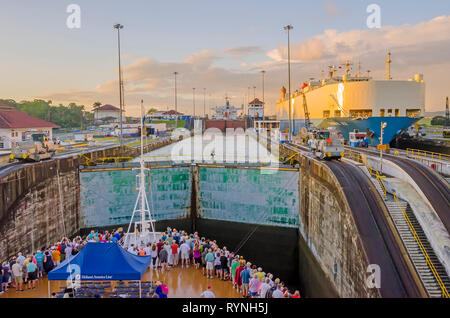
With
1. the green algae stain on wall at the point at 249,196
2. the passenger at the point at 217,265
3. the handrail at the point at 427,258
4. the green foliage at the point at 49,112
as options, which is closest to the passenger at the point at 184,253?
the passenger at the point at 217,265

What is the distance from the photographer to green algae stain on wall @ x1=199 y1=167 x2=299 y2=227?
27500 millimetres

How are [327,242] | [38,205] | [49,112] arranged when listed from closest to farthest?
1. [327,242]
2. [38,205]
3. [49,112]

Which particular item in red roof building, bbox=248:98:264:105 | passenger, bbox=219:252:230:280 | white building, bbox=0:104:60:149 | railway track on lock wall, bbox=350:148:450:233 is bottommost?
passenger, bbox=219:252:230:280

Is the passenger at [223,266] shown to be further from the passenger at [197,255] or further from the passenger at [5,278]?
the passenger at [5,278]

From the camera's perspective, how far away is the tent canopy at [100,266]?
12.1m

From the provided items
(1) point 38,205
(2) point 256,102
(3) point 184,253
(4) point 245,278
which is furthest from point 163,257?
(2) point 256,102

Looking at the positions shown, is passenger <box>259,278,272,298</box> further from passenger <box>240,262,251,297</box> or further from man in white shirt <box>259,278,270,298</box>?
passenger <box>240,262,251,297</box>

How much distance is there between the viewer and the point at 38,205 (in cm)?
2255

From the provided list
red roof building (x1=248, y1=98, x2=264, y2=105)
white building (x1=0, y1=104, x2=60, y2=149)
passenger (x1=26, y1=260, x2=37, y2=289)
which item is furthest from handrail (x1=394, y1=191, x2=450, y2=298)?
red roof building (x1=248, y1=98, x2=264, y2=105)

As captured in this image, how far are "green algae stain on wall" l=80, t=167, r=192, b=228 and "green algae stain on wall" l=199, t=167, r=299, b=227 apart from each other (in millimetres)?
1842

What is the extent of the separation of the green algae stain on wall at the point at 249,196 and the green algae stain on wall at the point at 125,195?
6.04ft

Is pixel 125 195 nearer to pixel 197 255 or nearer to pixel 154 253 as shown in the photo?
pixel 154 253

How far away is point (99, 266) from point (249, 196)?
18.0 metres

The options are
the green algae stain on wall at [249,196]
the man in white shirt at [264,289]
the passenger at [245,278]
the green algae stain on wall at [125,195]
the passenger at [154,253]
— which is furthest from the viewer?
the green algae stain on wall at [125,195]
